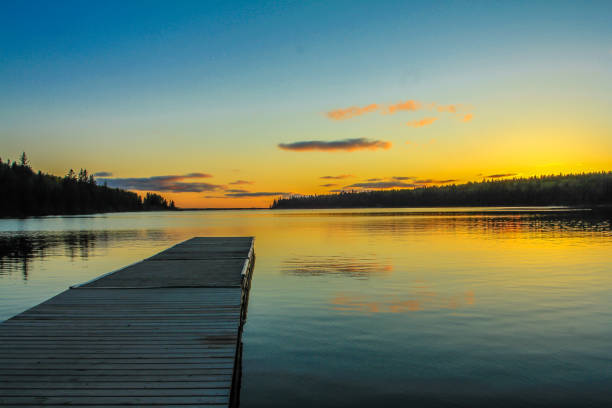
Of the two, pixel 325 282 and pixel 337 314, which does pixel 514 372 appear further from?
pixel 325 282

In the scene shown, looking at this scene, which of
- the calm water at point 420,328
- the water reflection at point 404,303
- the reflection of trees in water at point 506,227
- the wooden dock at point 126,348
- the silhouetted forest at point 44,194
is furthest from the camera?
the silhouetted forest at point 44,194

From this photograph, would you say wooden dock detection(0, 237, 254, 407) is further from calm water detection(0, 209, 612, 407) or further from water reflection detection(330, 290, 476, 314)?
water reflection detection(330, 290, 476, 314)

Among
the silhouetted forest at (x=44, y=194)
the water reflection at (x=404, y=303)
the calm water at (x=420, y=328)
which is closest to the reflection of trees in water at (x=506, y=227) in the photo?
the calm water at (x=420, y=328)

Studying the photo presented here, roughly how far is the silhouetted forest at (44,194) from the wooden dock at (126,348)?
11961 cm

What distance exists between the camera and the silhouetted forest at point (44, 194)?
111m

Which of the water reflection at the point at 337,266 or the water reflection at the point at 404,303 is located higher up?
the water reflection at the point at 404,303

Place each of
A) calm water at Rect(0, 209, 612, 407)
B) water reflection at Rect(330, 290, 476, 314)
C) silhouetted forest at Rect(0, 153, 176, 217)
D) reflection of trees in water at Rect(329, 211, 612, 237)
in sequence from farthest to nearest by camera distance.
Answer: silhouetted forest at Rect(0, 153, 176, 217) → reflection of trees in water at Rect(329, 211, 612, 237) → water reflection at Rect(330, 290, 476, 314) → calm water at Rect(0, 209, 612, 407)

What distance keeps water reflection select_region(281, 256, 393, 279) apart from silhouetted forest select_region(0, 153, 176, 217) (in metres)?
113

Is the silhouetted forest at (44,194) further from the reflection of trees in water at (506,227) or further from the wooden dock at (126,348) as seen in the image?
the wooden dock at (126,348)

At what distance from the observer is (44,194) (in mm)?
122688

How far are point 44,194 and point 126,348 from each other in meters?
135

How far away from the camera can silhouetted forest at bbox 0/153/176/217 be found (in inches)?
4377

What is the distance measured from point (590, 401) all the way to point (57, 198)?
14665 centimetres

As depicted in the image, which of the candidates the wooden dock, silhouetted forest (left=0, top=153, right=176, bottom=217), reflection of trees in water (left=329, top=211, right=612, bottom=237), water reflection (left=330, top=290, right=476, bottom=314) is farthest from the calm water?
silhouetted forest (left=0, top=153, right=176, bottom=217)
